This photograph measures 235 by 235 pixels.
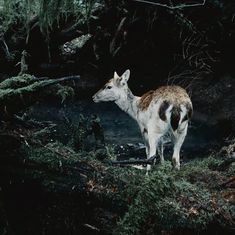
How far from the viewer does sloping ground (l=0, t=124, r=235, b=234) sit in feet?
13.0

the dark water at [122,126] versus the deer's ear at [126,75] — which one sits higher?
the deer's ear at [126,75]

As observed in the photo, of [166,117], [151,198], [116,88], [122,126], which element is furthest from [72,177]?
[122,126]

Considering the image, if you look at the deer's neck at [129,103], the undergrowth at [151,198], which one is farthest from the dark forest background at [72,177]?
the deer's neck at [129,103]

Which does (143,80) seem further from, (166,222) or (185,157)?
(166,222)

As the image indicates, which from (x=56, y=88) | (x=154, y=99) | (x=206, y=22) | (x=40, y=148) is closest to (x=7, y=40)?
(x=154, y=99)

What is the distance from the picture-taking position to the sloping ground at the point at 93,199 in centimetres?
395

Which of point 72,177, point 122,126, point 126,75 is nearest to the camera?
point 72,177

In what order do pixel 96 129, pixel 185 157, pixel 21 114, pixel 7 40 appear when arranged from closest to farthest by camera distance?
pixel 21 114 → pixel 96 129 → pixel 7 40 → pixel 185 157

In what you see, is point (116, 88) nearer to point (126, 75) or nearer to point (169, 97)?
point (126, 75)

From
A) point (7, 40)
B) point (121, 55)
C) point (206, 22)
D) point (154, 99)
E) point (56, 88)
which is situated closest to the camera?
point (56, 88)

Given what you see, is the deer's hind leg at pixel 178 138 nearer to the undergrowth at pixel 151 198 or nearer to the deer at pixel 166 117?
the deer at pixel 166 117

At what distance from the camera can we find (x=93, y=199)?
4137 millimetres

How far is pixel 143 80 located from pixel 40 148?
1066cm

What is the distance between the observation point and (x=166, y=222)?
12.9 ft
